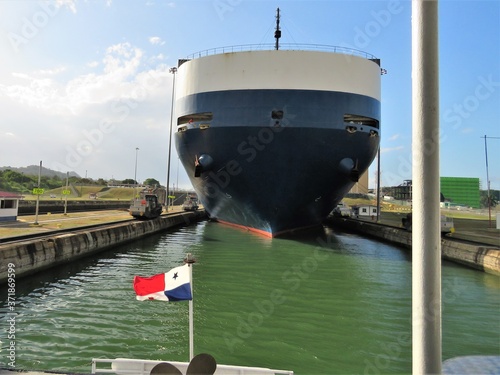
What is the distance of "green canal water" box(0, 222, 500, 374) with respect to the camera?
206 inches

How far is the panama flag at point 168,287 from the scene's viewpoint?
140 inches

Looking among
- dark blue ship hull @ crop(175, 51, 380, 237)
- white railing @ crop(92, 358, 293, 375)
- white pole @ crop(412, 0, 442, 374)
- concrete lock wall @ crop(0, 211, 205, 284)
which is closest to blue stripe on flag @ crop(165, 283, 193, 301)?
white railing @ crop(92, 358, 293, 375)

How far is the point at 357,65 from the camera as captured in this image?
54.5ft

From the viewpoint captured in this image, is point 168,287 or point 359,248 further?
point 359,248

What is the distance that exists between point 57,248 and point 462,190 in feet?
214

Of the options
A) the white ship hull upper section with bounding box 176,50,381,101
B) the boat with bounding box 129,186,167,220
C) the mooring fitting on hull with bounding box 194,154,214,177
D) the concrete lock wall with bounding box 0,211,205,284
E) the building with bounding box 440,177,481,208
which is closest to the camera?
the concrete lock wall with bounding box 0,211,205,284

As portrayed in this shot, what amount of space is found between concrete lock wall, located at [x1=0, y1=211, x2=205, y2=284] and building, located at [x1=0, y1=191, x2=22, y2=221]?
5397 millimetres

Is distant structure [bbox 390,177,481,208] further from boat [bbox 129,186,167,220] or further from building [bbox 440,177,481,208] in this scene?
boat [bbox 129,186,167,220]

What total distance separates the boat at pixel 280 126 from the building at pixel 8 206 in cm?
943

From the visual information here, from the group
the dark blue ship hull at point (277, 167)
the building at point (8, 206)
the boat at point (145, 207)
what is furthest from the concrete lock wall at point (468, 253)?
the building at point (8, 206)

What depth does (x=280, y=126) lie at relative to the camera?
1484cm

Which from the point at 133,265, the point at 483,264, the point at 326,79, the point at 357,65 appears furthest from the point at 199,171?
the point at 483,264

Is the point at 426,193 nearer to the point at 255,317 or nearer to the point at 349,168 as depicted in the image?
the point at 255,317

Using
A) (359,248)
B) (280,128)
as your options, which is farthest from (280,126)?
(359,248)
